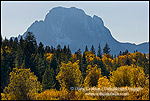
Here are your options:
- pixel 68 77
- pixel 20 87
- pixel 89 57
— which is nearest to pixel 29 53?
pixel 89 57

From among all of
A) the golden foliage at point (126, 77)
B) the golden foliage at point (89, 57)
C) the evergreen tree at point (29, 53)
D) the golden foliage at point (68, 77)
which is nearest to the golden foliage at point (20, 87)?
the golden foliage at point (68, 77)

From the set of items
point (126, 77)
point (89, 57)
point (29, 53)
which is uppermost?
point (29, 53)

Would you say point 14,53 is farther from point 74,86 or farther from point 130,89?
point 130,89

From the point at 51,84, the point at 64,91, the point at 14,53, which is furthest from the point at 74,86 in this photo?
the point at 14,53

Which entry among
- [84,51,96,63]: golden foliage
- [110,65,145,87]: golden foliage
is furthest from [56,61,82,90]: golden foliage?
[84,51,96,63]: golden foliage

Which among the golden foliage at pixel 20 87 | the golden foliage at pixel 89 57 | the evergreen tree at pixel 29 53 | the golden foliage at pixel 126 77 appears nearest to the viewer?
the golden foliage at pixel 20 87

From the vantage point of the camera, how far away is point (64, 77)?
30781 millimetres

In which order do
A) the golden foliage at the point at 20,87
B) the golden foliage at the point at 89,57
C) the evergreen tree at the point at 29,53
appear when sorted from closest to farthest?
1. the golden foliage at the point at 20,87
2. the evergreen tree at the point at 29,53
3. the golden foliage at the point at 89,57

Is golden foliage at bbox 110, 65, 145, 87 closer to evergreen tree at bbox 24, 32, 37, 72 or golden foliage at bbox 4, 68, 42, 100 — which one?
golden foliage at bbox 4, 68, 42, 100

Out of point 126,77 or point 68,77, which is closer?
point 126,77

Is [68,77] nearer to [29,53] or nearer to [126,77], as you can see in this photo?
[126,77]

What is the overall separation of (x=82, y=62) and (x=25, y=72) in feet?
185

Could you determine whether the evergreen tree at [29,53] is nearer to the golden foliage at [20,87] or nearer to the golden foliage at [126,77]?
the golden foliage at [20,87]

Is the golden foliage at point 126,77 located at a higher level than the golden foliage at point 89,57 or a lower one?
lower
